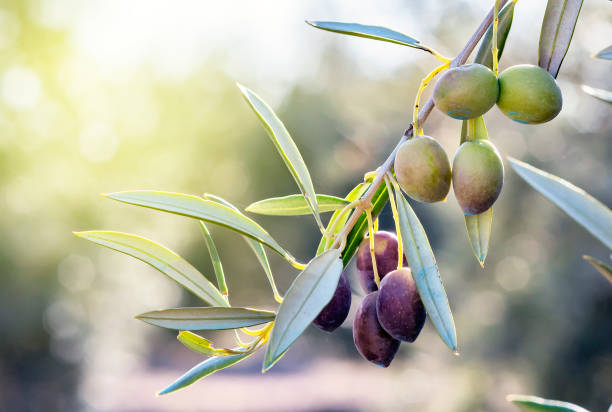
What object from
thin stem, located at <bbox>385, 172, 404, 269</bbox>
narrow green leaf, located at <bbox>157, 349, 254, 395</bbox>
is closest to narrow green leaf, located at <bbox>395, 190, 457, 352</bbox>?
thin stem, located at <bbox>385, 172, 404, 269</bbox>

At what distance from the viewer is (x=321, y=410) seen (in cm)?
641

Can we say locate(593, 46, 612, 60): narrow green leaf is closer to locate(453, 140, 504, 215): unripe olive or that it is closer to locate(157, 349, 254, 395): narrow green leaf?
locate(453, 140, 504, 215): unripe olive

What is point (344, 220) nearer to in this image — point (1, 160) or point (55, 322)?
point (55, 322)

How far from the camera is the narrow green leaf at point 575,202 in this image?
0.97 feet

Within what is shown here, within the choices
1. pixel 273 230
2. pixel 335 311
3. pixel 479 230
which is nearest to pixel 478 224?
pixel 479 230

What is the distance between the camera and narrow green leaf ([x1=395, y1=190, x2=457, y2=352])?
0.96 ft

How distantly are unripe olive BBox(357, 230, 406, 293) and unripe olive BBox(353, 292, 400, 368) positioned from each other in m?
0.03

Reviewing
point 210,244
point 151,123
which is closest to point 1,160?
point 151,123

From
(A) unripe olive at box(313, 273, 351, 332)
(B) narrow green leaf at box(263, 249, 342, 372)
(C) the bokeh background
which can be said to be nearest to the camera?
(B) narrow green leaf at box(263, 249, 342, 372)

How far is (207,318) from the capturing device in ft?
1.09

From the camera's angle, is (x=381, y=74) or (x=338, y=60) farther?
(x=338, y=60)

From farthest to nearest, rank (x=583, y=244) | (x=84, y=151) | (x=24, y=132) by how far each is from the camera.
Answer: (x=84, y=151) < (x=24, y=132) < (x=583, y=244)

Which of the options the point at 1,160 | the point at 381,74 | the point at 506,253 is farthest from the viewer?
the point at 381,74

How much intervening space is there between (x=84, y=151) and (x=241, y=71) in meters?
4.45
